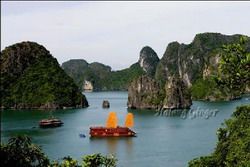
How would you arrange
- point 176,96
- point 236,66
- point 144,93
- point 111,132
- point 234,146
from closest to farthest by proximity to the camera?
1. point 236,66
2. point 234,146
3. point 111,132
4. point 176,96
5. point 144,93

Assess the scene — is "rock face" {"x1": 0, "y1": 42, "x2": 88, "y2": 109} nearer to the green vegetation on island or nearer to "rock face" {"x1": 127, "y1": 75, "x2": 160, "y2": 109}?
Answer: "rock face" {"x1": 127, "y1": 75, "x2": 160, "y2": 109}

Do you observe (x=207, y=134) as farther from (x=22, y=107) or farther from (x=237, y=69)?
(x=22, y=107)

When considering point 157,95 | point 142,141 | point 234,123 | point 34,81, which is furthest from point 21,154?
point 34,81

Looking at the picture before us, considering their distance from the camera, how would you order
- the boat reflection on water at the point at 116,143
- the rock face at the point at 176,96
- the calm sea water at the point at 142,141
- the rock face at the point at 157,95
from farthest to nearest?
the rock face at the point at 157,95 < the rock face at the point at 176,96 < the boat reflection on water at the point at 116,143 < the calm sea water at the point at 142,141

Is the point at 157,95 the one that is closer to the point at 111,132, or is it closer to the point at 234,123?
the point at 111,132

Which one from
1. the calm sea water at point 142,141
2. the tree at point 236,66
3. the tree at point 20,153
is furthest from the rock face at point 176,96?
the tree at point 236,66

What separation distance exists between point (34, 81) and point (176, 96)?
5725 centimetres

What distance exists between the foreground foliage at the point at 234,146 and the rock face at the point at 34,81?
406 ft

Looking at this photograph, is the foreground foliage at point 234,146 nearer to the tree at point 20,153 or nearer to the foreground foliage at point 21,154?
the foreground foliage at point 21,154

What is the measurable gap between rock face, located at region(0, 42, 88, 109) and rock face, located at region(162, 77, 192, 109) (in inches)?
1431

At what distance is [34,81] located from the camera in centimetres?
16462

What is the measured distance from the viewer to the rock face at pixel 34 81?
15375cm

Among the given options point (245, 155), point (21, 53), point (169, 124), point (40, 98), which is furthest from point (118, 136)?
point (21, 53)

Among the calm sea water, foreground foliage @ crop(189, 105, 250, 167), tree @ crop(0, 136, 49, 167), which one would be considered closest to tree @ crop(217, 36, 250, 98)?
tree @ crop(0, 136, 49, 167)
